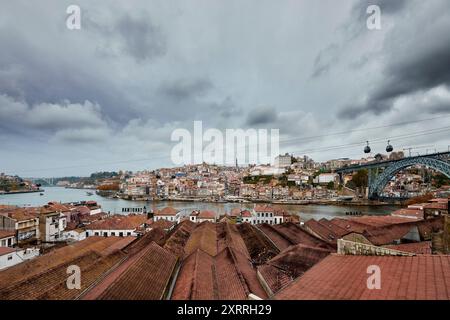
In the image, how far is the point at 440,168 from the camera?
4719 cm

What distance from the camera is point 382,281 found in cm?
346

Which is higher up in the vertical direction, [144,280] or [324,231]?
[144,280]

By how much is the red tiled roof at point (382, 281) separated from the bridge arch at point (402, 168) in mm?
55598

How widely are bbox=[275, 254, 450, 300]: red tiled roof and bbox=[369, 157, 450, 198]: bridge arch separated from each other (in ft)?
182

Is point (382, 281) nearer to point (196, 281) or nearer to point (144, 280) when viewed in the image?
point (196, 281)

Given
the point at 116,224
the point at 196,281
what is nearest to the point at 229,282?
the point at 196,281

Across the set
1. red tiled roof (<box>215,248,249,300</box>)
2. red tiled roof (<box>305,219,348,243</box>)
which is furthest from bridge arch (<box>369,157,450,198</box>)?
red tiled roof (<box>215,248,249,300</box>)

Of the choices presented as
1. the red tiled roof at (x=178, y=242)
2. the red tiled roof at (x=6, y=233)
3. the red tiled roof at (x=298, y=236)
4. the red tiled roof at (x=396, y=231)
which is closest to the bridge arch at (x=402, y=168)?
the red tiled roof at (x=396, y=231)

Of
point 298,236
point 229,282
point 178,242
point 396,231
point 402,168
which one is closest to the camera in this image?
point 229,282

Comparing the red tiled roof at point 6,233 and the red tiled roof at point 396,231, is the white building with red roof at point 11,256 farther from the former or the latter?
the red tiled roof at point 396,231

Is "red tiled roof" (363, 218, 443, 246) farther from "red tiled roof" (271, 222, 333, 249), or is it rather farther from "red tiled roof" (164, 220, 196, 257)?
"red tiled roof" (164, 220, 196, 257)

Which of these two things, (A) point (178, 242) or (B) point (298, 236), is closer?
(A) point (178, 242)

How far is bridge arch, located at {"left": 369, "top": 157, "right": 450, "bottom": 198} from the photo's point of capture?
46812 millimetres

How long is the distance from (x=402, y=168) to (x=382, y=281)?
70.3m
